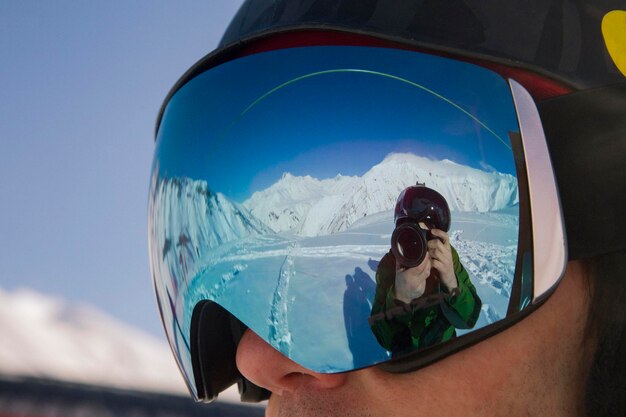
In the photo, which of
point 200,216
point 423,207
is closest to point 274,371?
point 200,216

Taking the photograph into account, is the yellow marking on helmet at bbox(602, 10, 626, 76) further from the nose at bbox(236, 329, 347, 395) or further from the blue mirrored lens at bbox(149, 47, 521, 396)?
the nose at bbox(236, 329, 347, 395)

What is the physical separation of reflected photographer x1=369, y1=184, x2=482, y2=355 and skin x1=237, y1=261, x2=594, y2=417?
11 centimetres

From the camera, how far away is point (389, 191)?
1235 mm

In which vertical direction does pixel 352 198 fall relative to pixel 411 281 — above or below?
above

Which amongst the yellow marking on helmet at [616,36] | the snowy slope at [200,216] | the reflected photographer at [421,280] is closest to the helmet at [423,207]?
the reflected photographer at [421,280]

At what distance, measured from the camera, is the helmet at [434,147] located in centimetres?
125

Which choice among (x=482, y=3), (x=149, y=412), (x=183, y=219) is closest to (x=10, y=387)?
(x=149, y=412)

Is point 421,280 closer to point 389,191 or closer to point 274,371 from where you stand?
point 389,191

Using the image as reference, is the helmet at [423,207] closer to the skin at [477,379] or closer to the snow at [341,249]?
the snow at [341,249]

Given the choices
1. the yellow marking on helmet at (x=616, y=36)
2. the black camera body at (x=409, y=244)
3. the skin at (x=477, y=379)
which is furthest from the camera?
the yellow marking on helmet at (x=616, y=36)

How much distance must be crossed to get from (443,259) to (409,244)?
5cm

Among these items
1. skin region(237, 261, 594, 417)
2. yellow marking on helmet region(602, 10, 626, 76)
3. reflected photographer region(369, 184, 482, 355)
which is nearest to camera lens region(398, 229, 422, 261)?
reflected photographer region(369, 184, 482, 355)

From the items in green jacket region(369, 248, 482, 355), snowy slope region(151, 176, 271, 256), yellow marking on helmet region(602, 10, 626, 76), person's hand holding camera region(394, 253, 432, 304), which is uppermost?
yellow marking on helmet region(602, 10, 626, 76)

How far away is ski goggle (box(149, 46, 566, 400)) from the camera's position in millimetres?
1226
